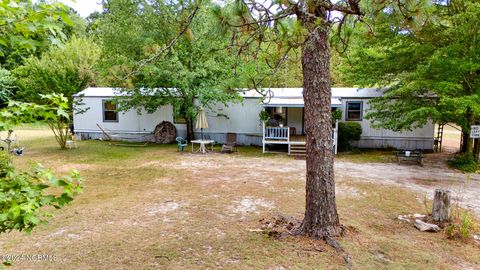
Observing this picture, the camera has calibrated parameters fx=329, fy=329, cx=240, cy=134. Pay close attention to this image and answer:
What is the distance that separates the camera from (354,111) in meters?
14.2

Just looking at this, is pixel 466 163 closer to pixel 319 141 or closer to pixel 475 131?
pixel 475 131

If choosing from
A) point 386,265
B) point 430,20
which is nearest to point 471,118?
point 430,20

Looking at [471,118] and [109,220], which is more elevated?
[471,118]

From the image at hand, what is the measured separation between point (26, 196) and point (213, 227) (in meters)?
3.92

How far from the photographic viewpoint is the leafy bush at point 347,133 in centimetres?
1345

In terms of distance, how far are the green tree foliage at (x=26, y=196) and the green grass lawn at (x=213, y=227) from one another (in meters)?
0.52

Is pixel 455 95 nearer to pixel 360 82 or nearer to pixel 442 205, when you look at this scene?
pixel 360 82

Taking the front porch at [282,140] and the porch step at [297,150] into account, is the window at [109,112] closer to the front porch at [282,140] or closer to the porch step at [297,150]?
the front porch at [282,140]

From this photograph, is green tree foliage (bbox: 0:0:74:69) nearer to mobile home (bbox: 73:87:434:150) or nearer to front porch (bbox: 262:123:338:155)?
mobile home (bbox: 73:87:434:150)

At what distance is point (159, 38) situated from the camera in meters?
12.8

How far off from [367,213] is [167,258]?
12.7 ft

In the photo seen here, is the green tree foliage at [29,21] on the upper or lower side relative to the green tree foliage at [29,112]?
upper

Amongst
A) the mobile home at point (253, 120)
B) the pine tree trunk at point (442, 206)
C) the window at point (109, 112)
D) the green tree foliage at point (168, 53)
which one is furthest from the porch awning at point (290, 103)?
the window at point (109, 112)

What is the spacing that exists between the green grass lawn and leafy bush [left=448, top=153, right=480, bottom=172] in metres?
3.75
